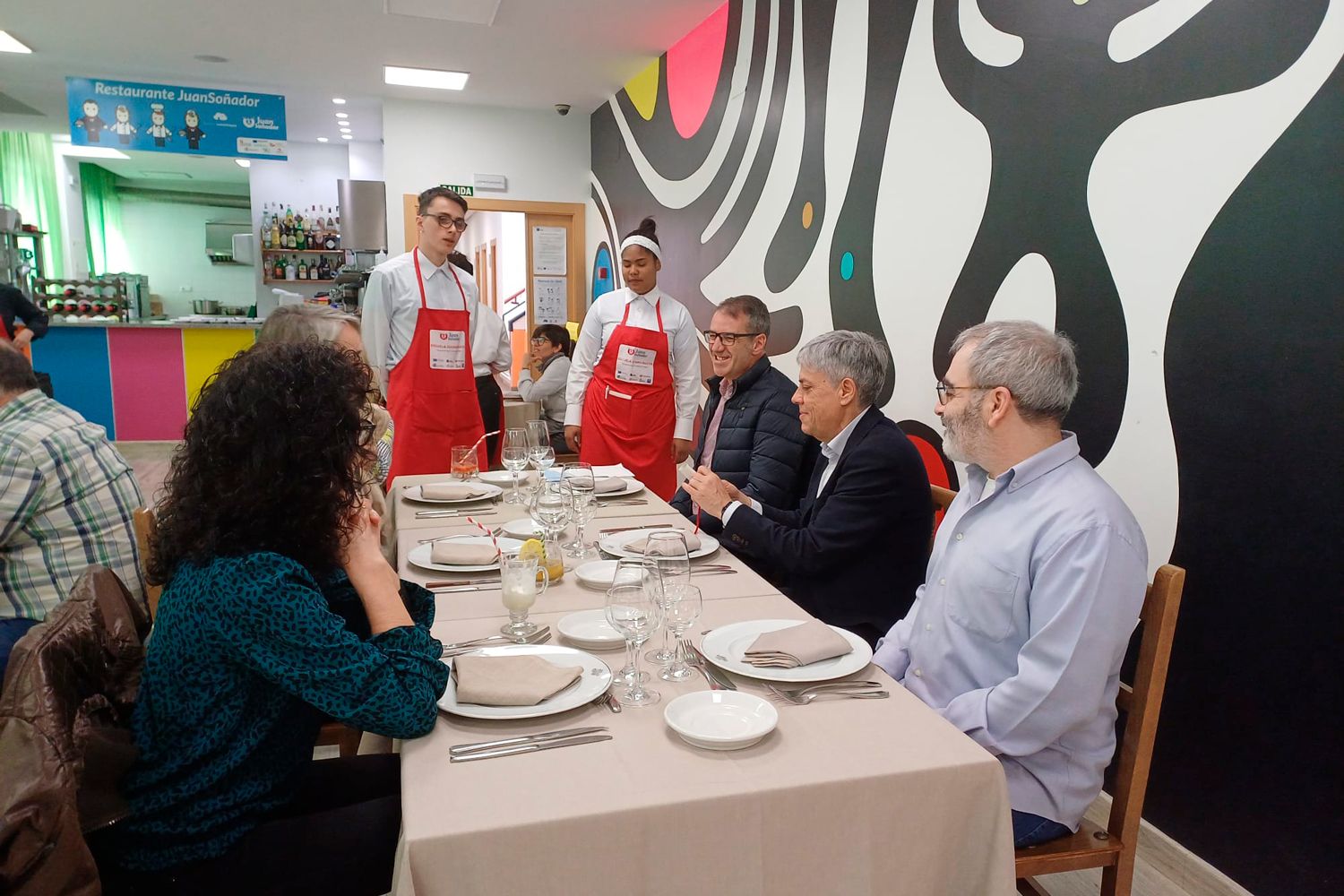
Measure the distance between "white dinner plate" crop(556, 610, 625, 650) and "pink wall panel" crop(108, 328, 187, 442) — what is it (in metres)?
6.79

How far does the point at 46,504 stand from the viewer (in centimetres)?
189

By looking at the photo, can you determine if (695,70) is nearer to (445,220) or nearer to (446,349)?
(445,220)

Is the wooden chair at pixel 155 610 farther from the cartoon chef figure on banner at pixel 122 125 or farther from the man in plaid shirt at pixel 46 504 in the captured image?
the cartoon chef figure on banner at pixel 122 125

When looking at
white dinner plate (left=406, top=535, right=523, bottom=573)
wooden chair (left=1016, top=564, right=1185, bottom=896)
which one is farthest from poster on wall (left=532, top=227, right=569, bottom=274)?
wooden chair (left=1016, top=564, right=1185, bottom=896)

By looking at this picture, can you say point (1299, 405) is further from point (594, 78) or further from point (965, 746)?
point (594, 78)

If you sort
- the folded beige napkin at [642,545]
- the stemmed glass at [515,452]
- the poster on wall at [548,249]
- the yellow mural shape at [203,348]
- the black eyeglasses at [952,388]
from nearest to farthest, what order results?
the black eyeglasses at [952,388]
the folded beige napkin at [642,545]
the stemmed glass at [515,452]
the yellow mural shape at [203,348]
the poster on wall at [548,249]

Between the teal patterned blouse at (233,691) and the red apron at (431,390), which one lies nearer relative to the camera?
the teal patterned blouse at (233,691)

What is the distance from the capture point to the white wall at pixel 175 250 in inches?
518

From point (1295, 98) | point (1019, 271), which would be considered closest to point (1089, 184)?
point (1019, 271)

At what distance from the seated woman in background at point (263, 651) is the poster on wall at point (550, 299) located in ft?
20.8

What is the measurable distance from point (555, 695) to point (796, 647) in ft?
1.32

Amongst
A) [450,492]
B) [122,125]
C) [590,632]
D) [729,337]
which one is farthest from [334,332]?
[122,125]

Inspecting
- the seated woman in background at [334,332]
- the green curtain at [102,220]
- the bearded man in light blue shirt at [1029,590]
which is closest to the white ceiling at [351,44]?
the seated woman in background at [334,332]

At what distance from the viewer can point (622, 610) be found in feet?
4.29
